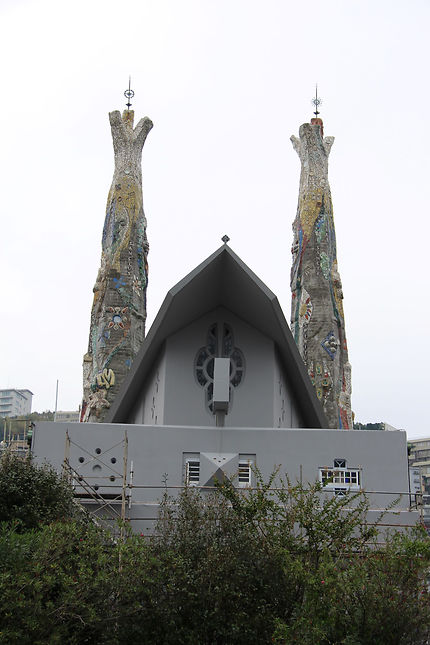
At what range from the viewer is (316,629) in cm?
1292

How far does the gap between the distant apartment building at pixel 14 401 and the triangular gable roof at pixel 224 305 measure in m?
142

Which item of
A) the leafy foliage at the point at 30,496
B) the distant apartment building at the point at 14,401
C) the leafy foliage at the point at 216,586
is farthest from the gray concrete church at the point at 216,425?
the distant apartment building at the point at 14,401

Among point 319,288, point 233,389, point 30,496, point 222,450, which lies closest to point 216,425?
point 222,450

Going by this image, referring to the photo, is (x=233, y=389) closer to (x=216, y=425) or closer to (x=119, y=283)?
(x=216, y=425)

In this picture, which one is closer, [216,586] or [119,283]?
[216,586]

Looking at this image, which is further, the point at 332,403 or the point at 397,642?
the point at 332,403

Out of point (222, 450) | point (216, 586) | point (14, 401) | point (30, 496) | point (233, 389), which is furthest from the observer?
point (14, 401)

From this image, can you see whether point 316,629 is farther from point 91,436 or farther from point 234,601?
point 91,436

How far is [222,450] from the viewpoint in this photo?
22.6 m

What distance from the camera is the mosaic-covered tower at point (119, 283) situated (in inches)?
1615

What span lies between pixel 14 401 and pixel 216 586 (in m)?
158

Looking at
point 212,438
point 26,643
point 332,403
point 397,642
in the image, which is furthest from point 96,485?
point 332,403

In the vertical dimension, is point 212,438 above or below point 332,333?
below

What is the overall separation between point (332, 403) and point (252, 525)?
28.1 meters
